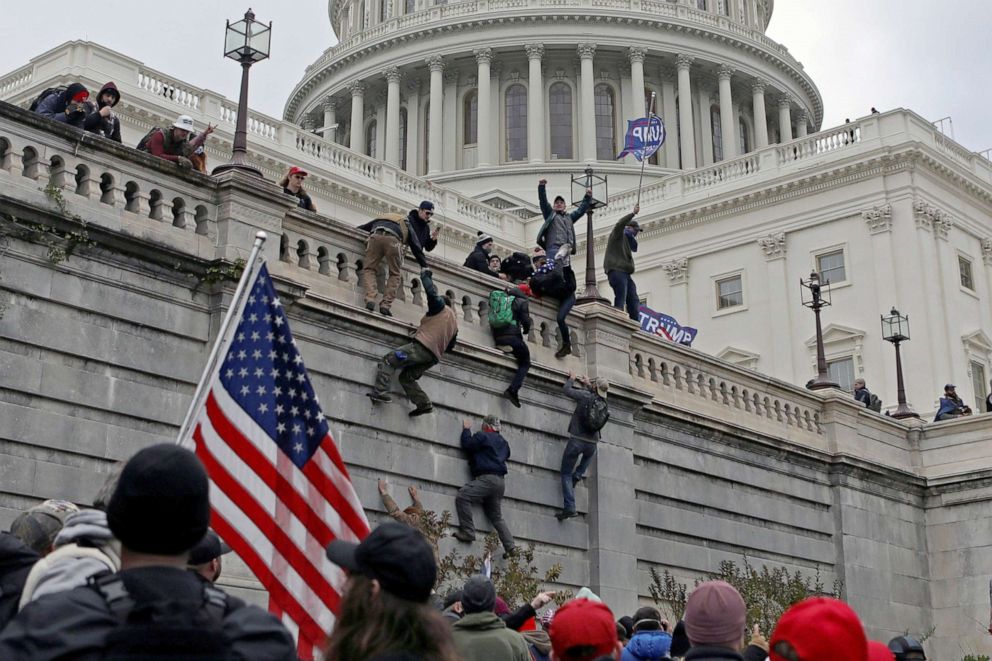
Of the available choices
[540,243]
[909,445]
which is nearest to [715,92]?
[909,445]

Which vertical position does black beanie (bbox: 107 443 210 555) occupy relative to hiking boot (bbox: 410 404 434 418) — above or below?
below

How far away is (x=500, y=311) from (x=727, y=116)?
61.2m

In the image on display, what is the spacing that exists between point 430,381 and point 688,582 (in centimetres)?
642

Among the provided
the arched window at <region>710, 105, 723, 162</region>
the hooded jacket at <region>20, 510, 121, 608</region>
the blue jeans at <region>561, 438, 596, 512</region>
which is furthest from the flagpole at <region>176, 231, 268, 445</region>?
the arched window at <region>710, 105, 723, 162</region>

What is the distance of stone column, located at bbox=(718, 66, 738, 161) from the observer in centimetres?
7694

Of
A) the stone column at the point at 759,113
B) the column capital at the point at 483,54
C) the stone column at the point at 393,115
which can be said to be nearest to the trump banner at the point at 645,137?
the column capital at the point at 483,54

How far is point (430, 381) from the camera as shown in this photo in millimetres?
18609

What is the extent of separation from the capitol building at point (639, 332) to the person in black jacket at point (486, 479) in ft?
0.92

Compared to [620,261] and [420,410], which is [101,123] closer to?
[420,410]

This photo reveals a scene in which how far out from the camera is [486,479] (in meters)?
18.5

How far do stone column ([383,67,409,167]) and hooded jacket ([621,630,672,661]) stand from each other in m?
70.4

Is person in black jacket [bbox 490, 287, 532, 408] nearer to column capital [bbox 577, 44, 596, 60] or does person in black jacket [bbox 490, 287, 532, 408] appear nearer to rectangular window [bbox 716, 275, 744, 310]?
rectangular window [bbox 716, 275, 744, 310]

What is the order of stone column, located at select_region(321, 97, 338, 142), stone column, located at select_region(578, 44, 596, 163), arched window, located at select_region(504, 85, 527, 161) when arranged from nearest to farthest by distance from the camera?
1. stone column, located at select_region(578, 44, 596, 163)
2. arched window, located at select_region(504, 85, 527, 161)
3. stone column, located at select_region(321, 97, 338, 142)

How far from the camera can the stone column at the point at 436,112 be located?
77.0m
